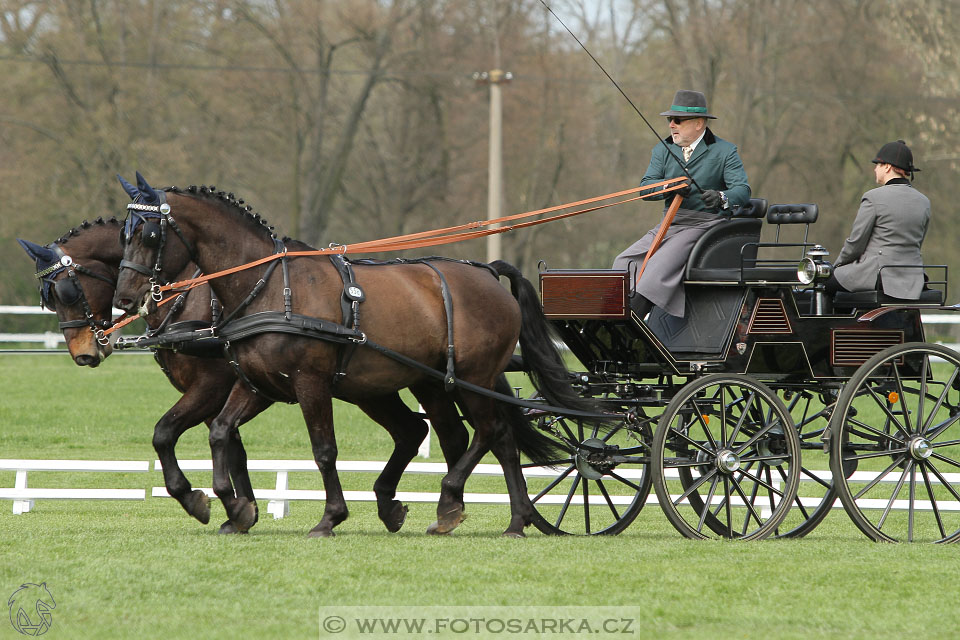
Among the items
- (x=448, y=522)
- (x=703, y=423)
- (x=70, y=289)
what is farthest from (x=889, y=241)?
(x=70, y=289)

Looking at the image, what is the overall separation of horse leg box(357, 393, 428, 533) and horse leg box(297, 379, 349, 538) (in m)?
0.83

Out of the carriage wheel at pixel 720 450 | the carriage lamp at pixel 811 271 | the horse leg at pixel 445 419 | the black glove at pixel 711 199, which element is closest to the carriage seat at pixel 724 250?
the black glove at pixel 711 199

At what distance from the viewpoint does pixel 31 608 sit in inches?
207

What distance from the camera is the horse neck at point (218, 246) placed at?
7.29m

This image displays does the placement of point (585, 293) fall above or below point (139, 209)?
below

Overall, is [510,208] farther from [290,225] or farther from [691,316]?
[691,316]

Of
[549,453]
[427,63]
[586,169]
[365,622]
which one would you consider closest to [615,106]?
[586,169]

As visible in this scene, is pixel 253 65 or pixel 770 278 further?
pixel 253 65

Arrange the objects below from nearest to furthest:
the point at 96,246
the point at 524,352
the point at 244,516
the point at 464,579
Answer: the point at 464,579 < the point at 244,516 < the point at 96,246 < the point at 524,352

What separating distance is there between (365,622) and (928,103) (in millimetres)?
26671

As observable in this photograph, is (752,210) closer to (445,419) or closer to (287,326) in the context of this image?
(445,419)

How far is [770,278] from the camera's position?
751 cm

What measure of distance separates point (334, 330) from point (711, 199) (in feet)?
7.76

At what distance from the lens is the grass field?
201 inches
